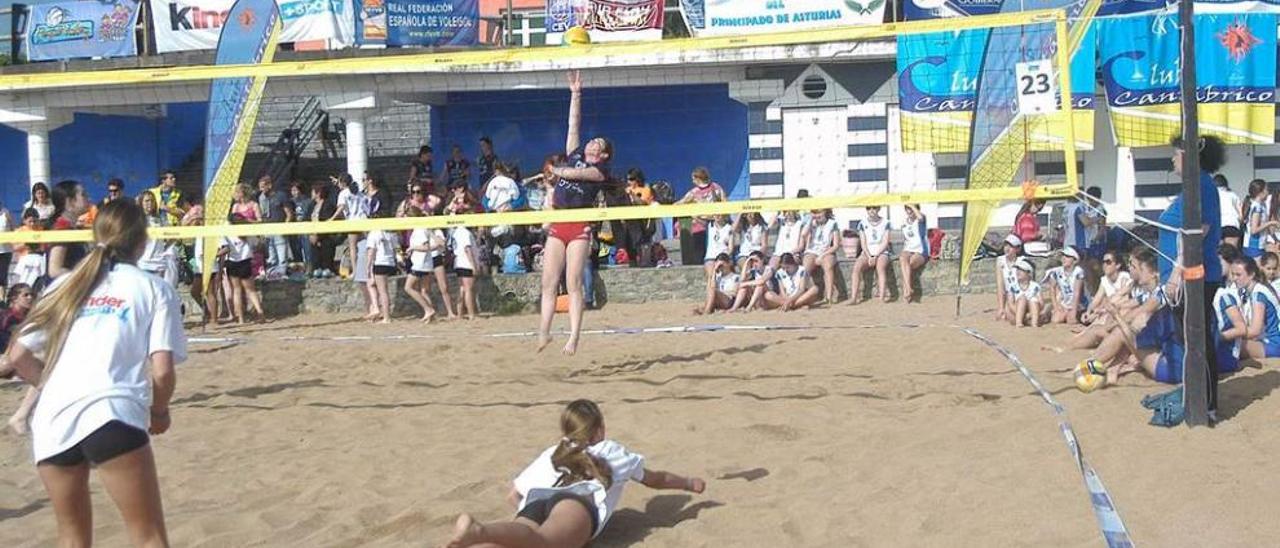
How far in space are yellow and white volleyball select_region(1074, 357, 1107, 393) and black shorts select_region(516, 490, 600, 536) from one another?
10.2 ft

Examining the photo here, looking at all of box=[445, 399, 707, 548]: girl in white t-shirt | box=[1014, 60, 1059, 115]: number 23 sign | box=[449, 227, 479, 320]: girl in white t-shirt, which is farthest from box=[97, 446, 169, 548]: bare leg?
box=[449, 227, 479, 320]: girl in white t-shirt

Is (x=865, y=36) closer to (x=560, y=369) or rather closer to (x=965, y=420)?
(x=965, y=420)

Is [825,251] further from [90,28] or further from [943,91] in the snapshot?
[90,28]

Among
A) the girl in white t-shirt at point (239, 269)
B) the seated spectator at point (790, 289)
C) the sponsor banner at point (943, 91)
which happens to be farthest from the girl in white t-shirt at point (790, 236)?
the girl in white t-shirt at point (239, 269)

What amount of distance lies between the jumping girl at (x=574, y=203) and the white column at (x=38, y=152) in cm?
1100

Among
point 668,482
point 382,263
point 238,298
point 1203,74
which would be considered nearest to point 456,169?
point 382,263

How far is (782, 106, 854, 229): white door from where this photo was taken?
1523cm

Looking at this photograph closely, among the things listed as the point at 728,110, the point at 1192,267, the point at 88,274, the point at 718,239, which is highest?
the point at 728,110

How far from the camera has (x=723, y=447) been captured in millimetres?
5441

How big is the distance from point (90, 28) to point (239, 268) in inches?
220

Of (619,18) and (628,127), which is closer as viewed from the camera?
(619,18)

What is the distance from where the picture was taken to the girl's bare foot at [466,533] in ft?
11.6

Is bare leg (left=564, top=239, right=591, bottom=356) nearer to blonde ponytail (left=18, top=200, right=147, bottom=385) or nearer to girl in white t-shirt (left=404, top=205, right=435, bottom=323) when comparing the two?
blonde ponytail (left=18, top=200, right=147, bottom=385)

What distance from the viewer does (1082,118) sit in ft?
48.4
